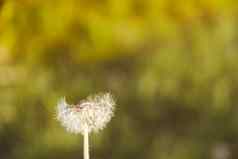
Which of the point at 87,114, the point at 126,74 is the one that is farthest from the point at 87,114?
the point at 126,74

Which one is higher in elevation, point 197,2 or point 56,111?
point 197,2

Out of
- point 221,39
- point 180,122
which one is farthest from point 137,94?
point 221,39

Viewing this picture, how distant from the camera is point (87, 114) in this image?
1110 mm

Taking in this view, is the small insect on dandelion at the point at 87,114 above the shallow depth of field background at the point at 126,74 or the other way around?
the other way around

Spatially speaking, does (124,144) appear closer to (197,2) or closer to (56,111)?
(56,111)

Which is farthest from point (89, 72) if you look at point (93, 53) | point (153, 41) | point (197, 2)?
point (197, 2)

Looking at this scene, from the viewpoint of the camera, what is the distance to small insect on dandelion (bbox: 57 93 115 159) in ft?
3.64

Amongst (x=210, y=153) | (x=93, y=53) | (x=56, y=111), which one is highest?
(x=93, y=53)

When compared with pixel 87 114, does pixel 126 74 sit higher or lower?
higher

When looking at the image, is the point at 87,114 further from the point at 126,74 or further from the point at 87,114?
the point at 126,74

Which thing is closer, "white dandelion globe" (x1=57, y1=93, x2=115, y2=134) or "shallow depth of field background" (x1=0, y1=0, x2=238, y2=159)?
"white dandelion globe" (x1=57, y1=93, x2=115, y2=134)

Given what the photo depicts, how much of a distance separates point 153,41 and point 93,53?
132 mm

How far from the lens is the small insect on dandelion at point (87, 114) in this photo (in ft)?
3.64

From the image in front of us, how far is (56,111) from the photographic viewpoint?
50.3 inches
